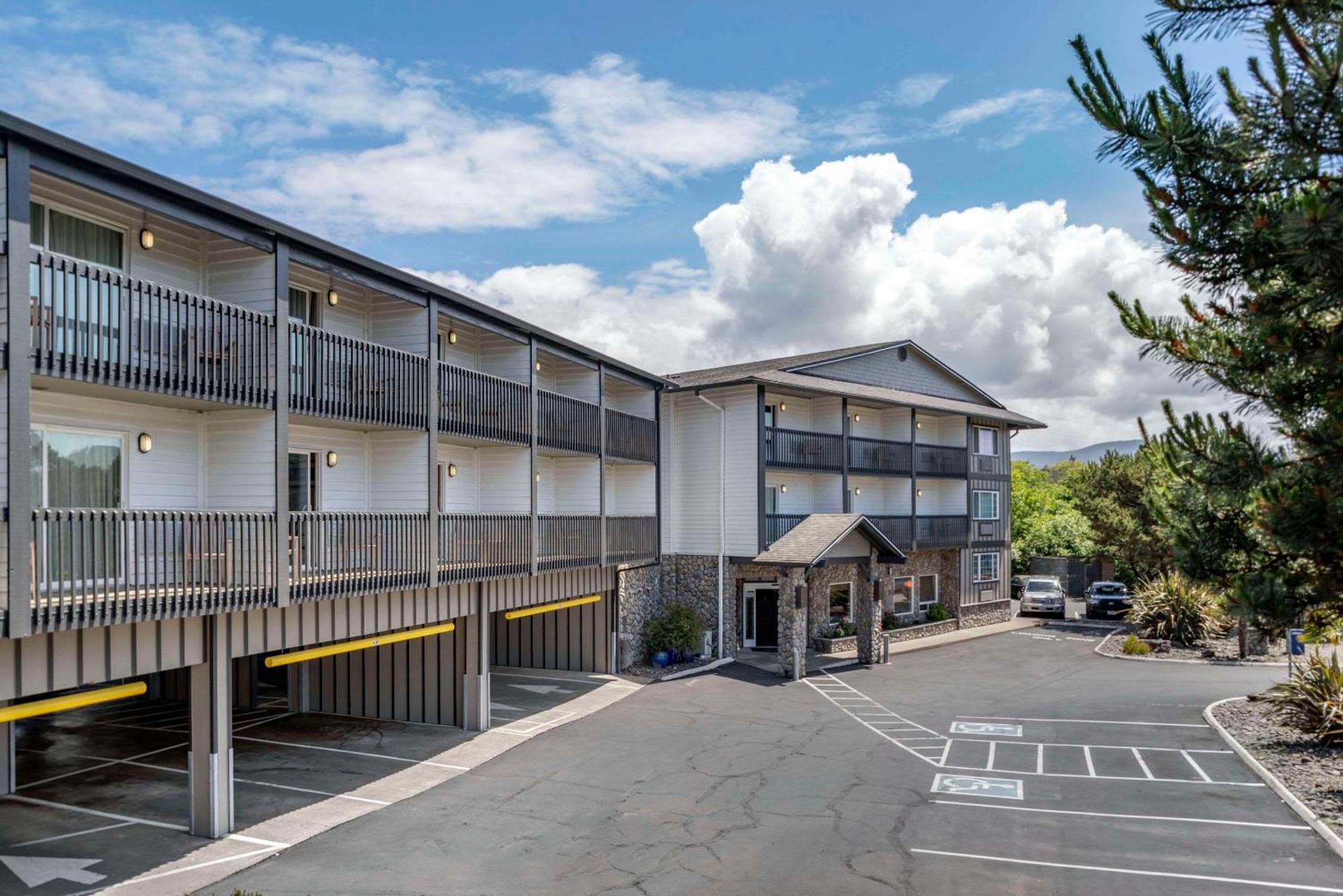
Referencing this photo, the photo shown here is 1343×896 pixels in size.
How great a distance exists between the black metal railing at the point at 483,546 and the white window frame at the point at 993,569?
73.3 ft

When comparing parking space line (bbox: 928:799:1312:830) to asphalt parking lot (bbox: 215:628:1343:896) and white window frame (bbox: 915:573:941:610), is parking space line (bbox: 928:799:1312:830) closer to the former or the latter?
asphalt parking lot (bbox: 215:628:1343:896)

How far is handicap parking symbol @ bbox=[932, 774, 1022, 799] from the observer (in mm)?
14227

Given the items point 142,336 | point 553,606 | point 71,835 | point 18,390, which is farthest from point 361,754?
point 18,390

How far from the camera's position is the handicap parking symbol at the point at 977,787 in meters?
14.2

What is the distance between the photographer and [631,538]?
85.0ft

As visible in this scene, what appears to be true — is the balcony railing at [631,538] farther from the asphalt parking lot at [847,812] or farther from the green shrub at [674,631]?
the asphalt parking lot at [847,812]

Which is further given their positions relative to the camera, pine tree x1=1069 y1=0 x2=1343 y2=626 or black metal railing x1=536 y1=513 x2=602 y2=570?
black metal railing x1=536 y1=513 x2=602 y2=570

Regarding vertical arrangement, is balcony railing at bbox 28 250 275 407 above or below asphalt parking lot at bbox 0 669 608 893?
above

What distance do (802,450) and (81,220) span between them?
20832 mm

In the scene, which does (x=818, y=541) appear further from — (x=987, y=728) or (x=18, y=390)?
(x=18, y=390)

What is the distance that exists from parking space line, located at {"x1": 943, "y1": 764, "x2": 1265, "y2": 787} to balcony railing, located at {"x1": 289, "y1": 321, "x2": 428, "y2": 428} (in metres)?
11.4

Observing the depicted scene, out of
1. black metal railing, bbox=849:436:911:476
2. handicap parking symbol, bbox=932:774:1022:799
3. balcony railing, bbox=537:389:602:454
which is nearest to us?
handicap parking symbol, bbox=932:774:1022:799

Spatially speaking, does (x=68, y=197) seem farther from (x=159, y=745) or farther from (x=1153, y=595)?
(x=1153, y=595)

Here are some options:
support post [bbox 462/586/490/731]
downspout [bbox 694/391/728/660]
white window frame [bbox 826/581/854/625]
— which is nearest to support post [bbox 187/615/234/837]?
support post [bbox 462/586/490/731]
